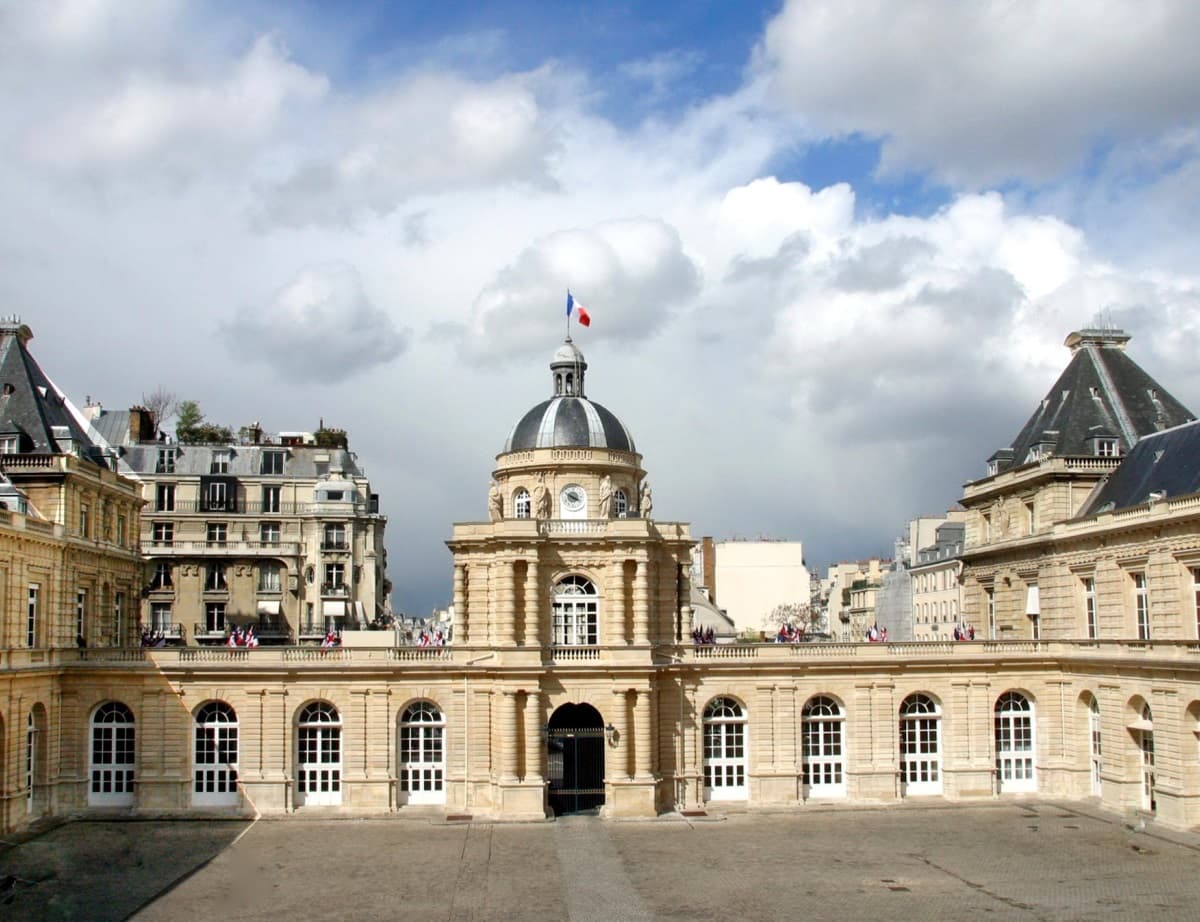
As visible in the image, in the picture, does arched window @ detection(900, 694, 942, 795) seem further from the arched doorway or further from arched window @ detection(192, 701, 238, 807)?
arched window @ detection(192, 701, 238, 807)

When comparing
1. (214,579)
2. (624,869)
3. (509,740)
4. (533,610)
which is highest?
(214,579)

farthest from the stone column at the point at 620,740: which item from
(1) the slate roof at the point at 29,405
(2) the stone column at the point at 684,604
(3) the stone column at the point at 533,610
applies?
(1) the slate roof at the point at 29,405

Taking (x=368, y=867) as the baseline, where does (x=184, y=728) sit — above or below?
above

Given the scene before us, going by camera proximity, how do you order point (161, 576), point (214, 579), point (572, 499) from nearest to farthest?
point (572, 499) < point (161, 576) < point (214, 579)

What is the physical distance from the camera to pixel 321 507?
2611 inches

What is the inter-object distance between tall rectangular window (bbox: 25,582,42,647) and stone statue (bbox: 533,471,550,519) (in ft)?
50.5

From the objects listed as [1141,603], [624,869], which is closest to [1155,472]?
[1141,603]

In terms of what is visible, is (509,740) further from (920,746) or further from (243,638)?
(920,746)

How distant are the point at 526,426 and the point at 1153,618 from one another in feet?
68.7

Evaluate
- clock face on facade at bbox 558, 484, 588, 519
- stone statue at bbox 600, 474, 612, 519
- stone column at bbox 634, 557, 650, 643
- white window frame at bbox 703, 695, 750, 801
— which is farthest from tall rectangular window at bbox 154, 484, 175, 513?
white window frame at bbox 703, 695, 750, 801

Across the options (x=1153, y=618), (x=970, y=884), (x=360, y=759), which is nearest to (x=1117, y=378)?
(x=1153, y=618)

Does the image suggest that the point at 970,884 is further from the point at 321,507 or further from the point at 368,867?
the point at 321,507

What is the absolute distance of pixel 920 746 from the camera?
4406 cm

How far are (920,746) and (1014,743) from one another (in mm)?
3164
